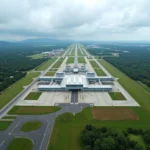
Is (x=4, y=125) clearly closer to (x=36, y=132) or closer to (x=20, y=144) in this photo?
(x=36, y=132)

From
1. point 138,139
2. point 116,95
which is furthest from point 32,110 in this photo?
point 138,139

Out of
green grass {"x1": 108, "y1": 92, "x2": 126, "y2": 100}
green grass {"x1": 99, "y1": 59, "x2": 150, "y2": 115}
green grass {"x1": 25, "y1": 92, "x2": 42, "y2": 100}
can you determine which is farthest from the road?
green grass {"x1": 99, "y1": 59, "x2": 150, "y2": 115}

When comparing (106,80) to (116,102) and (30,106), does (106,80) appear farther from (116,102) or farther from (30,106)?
(30,106)

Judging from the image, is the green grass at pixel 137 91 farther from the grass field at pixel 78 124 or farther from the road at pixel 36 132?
the road at pixel 36 132

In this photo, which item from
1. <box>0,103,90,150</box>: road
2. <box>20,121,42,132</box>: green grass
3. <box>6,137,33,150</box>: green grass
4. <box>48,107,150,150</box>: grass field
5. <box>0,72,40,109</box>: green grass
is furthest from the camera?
<box>0,72,40,109</box>: green grass

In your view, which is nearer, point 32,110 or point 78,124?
point 78,124

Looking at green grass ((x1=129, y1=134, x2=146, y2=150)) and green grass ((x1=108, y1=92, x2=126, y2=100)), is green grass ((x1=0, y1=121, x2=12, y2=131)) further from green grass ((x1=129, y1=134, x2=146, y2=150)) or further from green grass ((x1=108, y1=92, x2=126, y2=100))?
green grass ((x1=108, y1=92, x2=126, y2=100))

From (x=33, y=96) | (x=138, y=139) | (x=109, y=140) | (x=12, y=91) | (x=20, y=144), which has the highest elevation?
(x=109, y=140)
